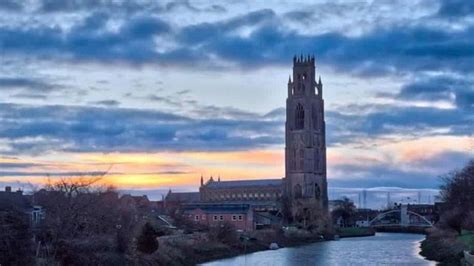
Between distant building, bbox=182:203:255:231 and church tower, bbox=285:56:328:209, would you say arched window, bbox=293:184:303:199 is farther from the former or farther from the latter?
distant building, bbox=182:203:255:231

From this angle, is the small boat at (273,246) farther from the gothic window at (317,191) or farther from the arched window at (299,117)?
the arched window at (299,117)

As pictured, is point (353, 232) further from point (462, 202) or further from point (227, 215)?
point (462, 202)

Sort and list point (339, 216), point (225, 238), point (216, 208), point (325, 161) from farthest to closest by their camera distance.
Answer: point (325, 161)
point (339, 216)
point (216, 208)
point (225, 238)

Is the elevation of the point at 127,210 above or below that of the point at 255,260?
above

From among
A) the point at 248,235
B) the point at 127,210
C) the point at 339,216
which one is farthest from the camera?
the point at 339,216

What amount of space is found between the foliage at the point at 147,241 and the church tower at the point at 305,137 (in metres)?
123

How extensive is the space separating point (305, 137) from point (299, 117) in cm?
544

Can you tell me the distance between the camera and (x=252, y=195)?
639ft

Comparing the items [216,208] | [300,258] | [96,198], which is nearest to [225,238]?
[300,258]

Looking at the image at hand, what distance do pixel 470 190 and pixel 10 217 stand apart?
41.9 m

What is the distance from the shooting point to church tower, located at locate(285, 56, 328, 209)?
178375 millimetres

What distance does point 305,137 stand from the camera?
181 metres

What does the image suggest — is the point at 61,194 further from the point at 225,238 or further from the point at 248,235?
the point at 248,235

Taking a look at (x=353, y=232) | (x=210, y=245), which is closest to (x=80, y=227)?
(x=210, y=245)
